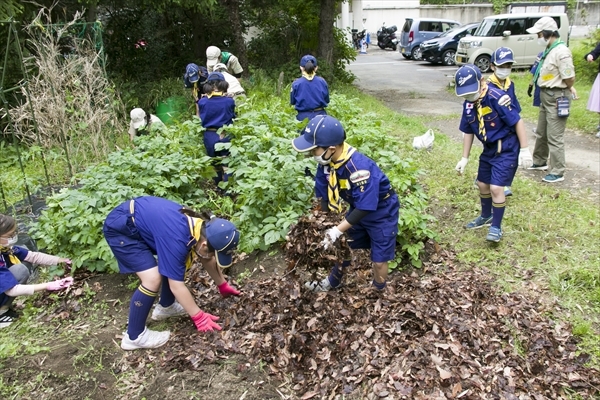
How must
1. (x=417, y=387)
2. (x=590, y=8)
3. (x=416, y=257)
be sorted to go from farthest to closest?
1. (x=590, y=8)
2. (x=416, y=257)
3. (x=417, y=387)

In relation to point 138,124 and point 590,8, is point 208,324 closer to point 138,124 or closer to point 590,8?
point 138,124

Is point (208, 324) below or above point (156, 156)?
below

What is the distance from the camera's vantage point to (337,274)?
386 cm

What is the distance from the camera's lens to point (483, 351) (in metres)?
3.24

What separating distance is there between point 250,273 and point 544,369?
248 cm

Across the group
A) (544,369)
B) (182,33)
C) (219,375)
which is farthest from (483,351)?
(182,33)

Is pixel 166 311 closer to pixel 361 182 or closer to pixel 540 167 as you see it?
pixel 361 182

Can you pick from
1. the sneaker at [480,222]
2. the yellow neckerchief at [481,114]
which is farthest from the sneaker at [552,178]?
the yellow neckerchief at [481,114]

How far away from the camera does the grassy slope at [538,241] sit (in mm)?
3969

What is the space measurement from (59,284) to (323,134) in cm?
276

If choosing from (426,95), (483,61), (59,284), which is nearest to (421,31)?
(483,61)

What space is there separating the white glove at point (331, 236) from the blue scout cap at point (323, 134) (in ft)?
1.95

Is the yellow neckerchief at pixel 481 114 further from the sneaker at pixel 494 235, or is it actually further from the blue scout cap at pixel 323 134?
the blue scout cap at pixel 323 134

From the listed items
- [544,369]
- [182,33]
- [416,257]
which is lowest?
[544,369]
